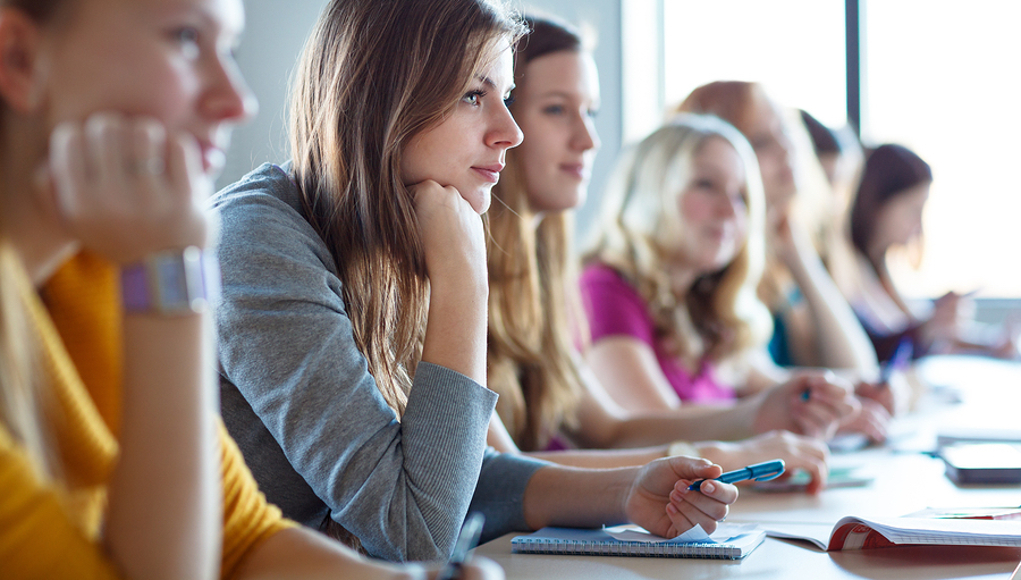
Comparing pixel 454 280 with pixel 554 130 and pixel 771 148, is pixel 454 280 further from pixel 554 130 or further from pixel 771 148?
pixel 771 148

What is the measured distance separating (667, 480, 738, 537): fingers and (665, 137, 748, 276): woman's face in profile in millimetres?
1271

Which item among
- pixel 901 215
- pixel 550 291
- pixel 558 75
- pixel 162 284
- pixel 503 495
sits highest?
pixel 558 75

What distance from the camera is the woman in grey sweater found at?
92 centimetres

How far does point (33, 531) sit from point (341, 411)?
1.30 feet

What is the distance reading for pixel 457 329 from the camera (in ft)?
3.23

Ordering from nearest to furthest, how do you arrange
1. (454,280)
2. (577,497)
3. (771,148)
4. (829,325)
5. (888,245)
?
1. (454,280)
2. (577,497)
3. (771,148)
4. (829,325)
5. (888,245)

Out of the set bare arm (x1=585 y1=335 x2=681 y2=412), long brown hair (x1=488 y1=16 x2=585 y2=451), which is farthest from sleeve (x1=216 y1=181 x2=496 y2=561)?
bare arm (x1=585 y1=335 x2=681 y2=412)

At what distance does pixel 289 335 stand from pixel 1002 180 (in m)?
4.59

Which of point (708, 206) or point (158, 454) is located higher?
point (158, 454)

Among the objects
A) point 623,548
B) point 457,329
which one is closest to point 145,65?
point 457,329

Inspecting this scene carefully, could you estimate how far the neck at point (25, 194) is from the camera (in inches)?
22.6

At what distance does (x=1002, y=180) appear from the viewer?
459 cm

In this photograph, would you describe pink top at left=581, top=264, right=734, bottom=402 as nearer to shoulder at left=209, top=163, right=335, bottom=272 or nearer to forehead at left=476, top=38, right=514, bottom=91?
forehead at left=476, top=38, right=514, bottom=91

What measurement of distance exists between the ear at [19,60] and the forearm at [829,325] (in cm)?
281
